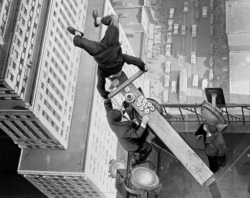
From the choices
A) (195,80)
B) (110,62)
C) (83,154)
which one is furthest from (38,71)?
(110,62)

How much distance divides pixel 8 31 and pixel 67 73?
467 inches

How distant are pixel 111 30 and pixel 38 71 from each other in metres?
28.0

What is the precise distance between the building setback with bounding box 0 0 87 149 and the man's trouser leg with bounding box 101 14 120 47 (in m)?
22.8

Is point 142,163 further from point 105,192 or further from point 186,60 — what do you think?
point 186,60

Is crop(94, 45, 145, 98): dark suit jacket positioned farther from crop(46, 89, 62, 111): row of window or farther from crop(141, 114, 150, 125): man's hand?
crop(46, 89, 62, 111): row of window

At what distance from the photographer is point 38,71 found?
124ft

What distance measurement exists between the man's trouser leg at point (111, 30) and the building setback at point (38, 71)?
22.8 m

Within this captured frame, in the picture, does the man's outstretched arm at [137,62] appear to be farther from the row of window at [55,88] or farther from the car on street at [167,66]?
the car on street at [167,66]

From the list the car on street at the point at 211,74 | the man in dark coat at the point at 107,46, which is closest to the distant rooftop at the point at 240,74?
the car on street at the point at 211,74

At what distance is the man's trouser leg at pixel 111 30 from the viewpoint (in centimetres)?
1081

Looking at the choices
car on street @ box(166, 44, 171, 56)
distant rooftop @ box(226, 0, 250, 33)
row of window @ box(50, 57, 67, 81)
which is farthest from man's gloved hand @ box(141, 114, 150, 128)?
car on street @ box(166, 44, 171, 56)

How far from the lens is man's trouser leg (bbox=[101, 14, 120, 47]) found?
10.8 m

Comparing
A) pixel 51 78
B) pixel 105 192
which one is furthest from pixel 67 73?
pixel 105 192

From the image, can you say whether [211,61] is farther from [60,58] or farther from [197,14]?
[60,58]
